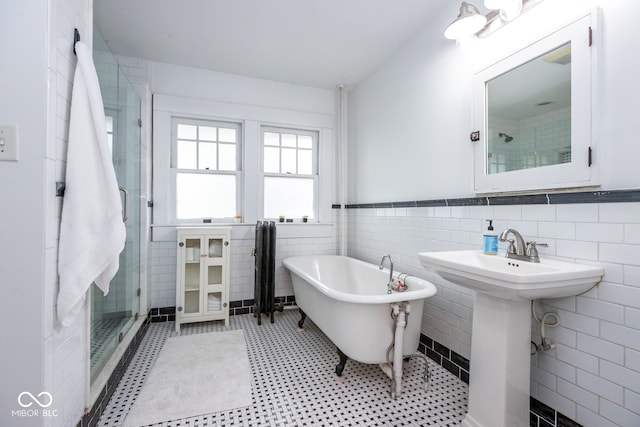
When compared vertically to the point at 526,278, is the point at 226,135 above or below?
above

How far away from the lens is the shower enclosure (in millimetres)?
1728

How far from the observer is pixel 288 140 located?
11.4 ft

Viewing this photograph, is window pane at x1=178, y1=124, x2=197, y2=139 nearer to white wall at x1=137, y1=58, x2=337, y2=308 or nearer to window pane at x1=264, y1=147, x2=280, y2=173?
white wall at x1=137, y1=58, x2=337, y2=308

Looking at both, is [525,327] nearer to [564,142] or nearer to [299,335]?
[564,142]

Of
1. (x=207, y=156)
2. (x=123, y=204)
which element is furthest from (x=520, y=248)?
(x=207, y=156)

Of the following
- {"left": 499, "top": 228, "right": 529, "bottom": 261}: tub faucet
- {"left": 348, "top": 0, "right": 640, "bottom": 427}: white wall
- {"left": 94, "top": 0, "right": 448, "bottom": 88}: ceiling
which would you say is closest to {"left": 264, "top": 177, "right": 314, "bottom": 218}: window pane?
{"left": 348, "top": 0, "right": 640, "bottom": 427}: white wall

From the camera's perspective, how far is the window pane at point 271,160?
335 cm

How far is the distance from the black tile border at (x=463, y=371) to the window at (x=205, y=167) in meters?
2.40

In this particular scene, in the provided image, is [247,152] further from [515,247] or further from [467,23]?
[515,247]

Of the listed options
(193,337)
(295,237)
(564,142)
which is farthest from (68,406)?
(564,142)

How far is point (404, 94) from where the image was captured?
2.55 metres

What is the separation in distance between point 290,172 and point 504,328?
271 cm

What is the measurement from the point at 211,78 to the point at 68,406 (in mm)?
2999

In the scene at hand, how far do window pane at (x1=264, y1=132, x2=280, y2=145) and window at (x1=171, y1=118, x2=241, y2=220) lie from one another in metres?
0.33
